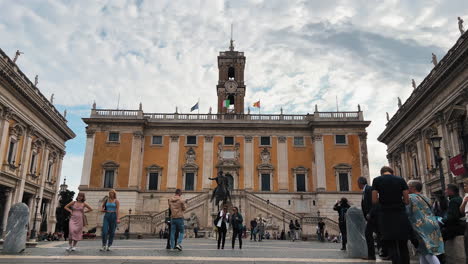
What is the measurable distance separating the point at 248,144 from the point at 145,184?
1228 centimetres

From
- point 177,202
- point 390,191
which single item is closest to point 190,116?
point 177,202

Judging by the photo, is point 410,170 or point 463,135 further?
point 410,170

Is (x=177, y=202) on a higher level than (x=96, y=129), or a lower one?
lower

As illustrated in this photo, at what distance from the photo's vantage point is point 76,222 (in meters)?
9.40

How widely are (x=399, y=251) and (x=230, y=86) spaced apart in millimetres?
41534

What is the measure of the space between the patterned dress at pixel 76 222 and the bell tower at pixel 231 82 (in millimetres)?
34965

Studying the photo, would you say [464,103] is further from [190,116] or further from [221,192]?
[190,116]

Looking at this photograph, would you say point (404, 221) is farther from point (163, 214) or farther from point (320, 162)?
point (320, 162)

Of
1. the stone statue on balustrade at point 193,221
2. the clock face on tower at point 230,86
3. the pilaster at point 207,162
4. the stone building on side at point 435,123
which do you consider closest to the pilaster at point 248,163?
the pilaster at point 207,162

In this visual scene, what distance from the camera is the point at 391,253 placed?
5.24m

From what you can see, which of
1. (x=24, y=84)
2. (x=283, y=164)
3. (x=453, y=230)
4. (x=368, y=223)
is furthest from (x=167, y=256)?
(x=283, y=164)

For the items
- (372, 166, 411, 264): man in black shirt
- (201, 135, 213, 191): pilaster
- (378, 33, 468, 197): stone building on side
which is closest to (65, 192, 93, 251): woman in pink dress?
(372, 166, 411, 264): man in black shirt

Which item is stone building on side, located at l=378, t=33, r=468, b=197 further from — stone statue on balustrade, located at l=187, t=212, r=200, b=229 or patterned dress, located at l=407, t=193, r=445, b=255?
stone statue on balustrade, located at l=187, t=212, r=200, b=229

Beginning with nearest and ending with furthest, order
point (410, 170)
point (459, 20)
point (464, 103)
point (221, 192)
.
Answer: point (221, 192) → point (464, 103) → point (459, 20) → point (410, 170)
